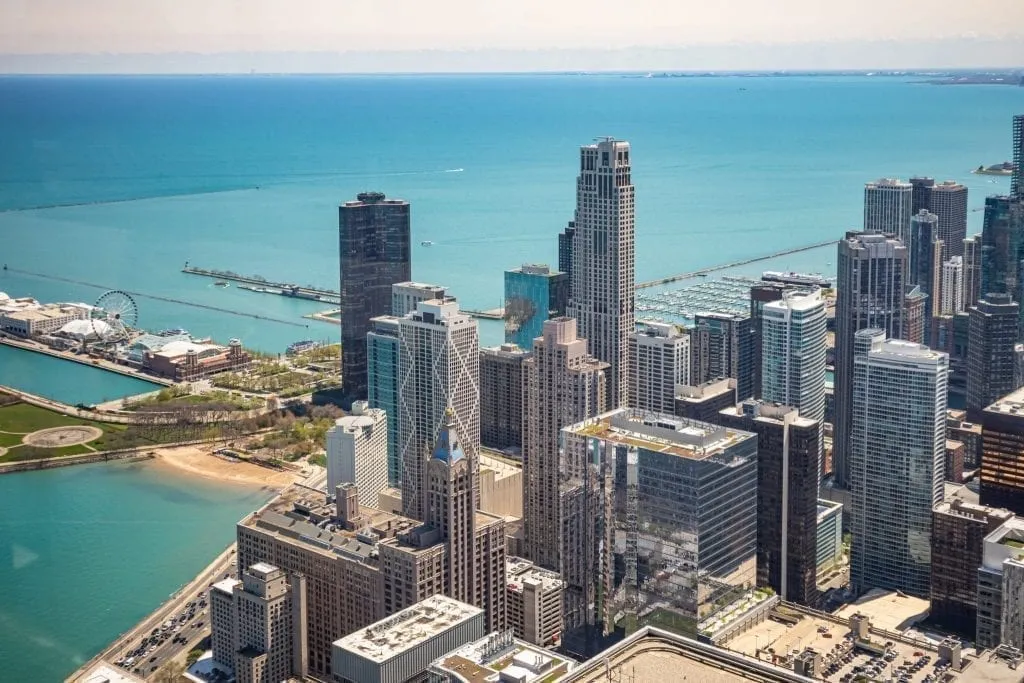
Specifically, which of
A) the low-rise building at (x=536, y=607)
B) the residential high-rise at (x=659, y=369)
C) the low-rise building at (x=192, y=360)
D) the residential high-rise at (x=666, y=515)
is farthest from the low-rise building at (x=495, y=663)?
the low-rise building at (x=192, y=360)

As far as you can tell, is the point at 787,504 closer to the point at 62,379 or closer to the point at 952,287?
the point at 952,287

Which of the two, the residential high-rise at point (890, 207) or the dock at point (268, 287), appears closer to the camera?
the residential high-rise at point (890, 207)

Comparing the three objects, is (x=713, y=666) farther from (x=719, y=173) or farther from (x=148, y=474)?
(x=719, y=173)

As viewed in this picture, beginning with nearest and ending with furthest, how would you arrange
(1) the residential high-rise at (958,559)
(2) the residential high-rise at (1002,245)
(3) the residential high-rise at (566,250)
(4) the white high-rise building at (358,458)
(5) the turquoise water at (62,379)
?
(1) the residential high-rise at (958,559) < (4) the white high-rise building at (358,458) < (5) the turquoise water at (62,379) < (3) the residential high-rise at (566,250) < (2) the residential high-rise at (1002,245)

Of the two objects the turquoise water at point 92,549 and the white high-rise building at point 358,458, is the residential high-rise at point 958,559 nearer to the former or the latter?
the white high-rise building at point 358,458

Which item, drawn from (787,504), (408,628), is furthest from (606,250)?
(408,628)

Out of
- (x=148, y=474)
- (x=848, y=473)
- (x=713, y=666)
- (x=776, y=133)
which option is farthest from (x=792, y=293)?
(x=776, y=133)
